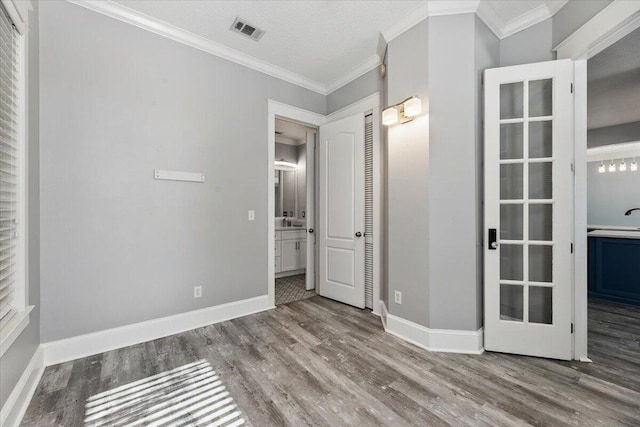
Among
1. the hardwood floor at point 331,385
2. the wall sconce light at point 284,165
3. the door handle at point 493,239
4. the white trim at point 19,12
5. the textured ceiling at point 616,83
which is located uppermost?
the textured ceiling at point 616,83

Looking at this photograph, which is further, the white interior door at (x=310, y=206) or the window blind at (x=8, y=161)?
the white interior door at (x=310, y=206)

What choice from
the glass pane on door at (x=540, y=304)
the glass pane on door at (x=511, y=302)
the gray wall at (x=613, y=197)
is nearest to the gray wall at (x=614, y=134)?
the gray wall at (x=613, y=197)

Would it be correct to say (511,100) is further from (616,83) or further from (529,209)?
(616,83)

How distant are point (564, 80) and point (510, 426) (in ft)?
7.96

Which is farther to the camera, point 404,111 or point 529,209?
point 404,111

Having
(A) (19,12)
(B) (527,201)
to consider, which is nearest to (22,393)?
(A) (19,12)

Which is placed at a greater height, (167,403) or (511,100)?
(511,100)

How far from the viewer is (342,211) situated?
132 inches

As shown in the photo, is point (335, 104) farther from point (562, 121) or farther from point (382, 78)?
point (562, 121)

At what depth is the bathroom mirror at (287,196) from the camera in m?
5.80

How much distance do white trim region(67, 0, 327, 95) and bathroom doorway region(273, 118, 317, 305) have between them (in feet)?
1.84

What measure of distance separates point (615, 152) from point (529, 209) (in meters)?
5.65

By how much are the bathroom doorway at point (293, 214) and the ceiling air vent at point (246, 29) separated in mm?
1019

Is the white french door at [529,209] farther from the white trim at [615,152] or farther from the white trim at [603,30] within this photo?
the white trim at [615,152]
